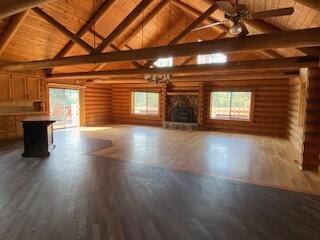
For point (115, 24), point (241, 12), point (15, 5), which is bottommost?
point (15, 5)

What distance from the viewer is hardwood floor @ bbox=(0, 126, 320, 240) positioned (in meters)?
2.54

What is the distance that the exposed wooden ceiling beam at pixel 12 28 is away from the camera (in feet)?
19.0

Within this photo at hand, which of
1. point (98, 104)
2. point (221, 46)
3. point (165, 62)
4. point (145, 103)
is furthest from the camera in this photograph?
point (145, 103)

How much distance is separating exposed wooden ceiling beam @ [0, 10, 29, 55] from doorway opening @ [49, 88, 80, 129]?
5.23 m

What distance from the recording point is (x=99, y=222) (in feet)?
8.87

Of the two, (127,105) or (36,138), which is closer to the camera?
(36,138)

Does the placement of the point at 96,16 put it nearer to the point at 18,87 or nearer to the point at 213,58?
the point at 18,87

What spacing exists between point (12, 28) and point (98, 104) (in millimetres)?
6919

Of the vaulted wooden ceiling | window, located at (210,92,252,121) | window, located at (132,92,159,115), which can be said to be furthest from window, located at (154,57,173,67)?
window, located at (210,92,252,121)

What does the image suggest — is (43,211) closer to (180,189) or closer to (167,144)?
(180,189)

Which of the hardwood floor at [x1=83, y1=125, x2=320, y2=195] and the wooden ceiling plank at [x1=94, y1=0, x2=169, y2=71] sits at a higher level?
the wooden ceiling plank at [x1=94, y1=0, x2=169, y2=71]

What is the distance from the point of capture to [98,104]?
41.9ft

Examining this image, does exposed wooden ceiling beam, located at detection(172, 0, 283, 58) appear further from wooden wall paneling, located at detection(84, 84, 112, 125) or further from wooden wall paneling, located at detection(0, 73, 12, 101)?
wooden wall paneling, located at detection(84, 84, 112, 125)

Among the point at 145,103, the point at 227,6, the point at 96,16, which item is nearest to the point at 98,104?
the point at 145,103
